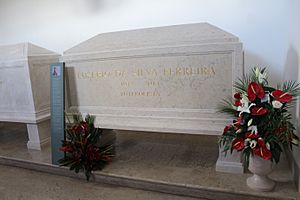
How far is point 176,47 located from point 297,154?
1.28 metres

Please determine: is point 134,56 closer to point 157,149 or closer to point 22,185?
point 157,149

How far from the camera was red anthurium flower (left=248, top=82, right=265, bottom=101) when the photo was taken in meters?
1.69

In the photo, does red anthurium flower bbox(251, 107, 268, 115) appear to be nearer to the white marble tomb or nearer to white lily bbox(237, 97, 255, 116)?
white lily bbox(237, 97, 255, 116)

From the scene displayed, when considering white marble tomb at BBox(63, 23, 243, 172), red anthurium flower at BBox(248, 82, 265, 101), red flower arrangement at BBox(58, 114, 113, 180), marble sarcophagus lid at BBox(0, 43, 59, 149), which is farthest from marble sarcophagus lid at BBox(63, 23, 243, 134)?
marble sarcophagus lid at BBox(0, 43, 59, 149)

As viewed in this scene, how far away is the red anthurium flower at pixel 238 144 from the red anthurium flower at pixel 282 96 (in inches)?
14.4

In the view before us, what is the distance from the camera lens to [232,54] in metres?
1.95

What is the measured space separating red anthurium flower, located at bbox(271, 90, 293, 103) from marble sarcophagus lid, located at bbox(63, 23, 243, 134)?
0.35m

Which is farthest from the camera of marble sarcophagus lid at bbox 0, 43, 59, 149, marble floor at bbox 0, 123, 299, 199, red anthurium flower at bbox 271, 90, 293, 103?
marble sarcophagus lid at bbox 0, 43, 59, 149

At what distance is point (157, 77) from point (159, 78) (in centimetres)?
2

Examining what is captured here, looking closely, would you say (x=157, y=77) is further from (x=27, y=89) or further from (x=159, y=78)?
(x=27, y=89)

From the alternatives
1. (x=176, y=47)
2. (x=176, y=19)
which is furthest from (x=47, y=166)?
(x=176, y=19)

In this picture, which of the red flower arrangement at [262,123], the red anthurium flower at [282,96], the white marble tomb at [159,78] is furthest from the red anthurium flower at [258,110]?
the white marble tomb at [159,78]

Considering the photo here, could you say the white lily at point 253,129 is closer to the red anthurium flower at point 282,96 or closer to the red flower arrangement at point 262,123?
the red flower arrangement at point 262,123

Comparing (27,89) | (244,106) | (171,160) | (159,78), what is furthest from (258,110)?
(27,89)
